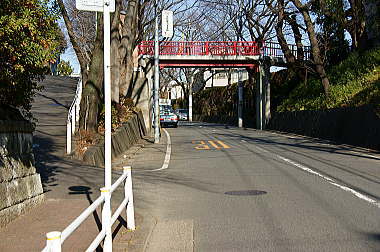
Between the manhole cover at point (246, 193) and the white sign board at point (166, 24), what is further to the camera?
the white sign board at point (166, 24)

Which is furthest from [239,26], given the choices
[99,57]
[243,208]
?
[243,208]

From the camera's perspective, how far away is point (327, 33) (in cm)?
3131

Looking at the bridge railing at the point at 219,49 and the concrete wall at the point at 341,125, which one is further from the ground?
the bridge railing at the point at 219,49

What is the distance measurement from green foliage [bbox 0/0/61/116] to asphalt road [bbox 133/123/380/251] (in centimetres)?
288

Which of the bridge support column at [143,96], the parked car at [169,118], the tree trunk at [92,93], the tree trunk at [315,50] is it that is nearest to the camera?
the tree trunk at [92,93]

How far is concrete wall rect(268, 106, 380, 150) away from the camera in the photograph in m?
18.1

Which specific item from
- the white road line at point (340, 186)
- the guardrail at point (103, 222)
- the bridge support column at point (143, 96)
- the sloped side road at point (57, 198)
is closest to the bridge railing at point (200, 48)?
the bridge support column at point (143, 96)

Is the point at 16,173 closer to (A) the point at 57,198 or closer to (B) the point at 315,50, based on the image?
(A) the point at 57,198

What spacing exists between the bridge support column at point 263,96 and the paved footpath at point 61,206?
21740 millimetres

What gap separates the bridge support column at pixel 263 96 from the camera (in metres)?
36.0

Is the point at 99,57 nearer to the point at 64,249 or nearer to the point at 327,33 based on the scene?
the point at 64,249

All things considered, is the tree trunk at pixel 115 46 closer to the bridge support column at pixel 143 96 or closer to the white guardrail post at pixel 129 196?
the bridge support column at pixel 143 96

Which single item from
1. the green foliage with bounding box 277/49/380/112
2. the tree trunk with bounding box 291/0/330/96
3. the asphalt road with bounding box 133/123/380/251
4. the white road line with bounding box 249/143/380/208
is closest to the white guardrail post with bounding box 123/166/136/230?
the asphalt road with bounding box 133/123/380/251

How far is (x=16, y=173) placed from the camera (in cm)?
689
